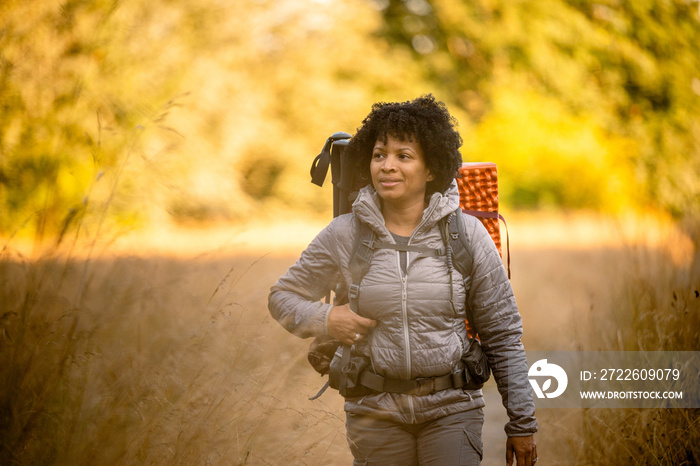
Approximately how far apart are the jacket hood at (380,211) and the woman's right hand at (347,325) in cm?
30

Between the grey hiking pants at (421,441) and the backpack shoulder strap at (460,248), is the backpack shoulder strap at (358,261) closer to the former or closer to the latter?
the backpack shoulder strap at (460,248)

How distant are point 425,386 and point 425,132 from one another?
0.91 metres

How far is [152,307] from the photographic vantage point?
145 inches

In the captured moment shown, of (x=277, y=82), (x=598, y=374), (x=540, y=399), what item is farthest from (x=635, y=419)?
(x=277, y=82)

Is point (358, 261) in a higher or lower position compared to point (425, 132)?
lower

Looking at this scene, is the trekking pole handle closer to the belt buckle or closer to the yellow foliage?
the belt buckle

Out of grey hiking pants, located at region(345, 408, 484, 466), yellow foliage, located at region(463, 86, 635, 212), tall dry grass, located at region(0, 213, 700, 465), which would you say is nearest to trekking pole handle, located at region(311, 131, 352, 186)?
tall dry grass, located at region(0, 213, 700, 465)

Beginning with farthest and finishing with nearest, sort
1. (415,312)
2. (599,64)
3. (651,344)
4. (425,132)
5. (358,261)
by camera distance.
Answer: (599,64), (651,344), (425,132), (358,261), (415,312)

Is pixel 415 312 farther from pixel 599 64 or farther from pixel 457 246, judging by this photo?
pixel 599 64

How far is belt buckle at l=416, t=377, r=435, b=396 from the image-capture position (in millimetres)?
2158

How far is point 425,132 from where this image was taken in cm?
237

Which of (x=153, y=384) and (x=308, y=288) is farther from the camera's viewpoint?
(x=153, y=384)

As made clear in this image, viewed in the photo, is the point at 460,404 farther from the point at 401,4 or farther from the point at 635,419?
the point at 401,4

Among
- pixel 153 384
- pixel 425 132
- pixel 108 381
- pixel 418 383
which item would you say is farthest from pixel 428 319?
pixel 108 381
